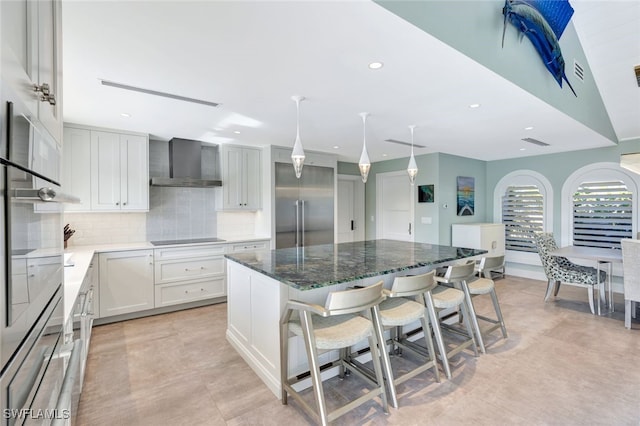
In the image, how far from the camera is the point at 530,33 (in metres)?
2.75

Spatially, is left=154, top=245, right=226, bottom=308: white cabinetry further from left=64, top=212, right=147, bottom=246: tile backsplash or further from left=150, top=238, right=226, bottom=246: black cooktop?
left=64, top=212, right=147, bottom=246: tile backsplash

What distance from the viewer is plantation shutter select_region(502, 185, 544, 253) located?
5816 millimetres

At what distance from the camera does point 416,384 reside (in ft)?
7.72

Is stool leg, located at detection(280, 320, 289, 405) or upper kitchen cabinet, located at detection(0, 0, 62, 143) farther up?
upper kitchen cabinet, located at detection(0, 0, 62, 143)

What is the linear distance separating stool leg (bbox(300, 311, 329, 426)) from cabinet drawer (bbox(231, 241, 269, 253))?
2.82 metres

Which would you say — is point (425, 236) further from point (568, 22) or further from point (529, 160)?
point (568, 22)

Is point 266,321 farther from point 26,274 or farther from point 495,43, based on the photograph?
point 495,43

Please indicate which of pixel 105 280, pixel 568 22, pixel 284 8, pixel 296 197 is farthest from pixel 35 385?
pixel 568 22

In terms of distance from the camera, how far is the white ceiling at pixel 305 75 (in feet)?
5.30

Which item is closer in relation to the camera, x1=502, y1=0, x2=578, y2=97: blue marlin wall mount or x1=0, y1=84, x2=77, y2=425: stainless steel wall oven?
x1=0, y1=84, x2=77, y2=425: stainless steel wall oven

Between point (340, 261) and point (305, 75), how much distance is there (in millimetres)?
1518

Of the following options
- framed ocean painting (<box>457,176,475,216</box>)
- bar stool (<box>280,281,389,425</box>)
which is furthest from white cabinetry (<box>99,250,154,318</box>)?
framed ocean painting (<box>457,176,475,216</box>)

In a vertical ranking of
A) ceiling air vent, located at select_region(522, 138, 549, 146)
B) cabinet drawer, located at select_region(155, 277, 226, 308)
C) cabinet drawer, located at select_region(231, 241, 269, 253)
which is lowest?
cabinet drawer, located at select_region(155, 277, 226, 308)

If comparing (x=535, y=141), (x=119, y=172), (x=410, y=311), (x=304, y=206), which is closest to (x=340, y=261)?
(x=410, y=311)
